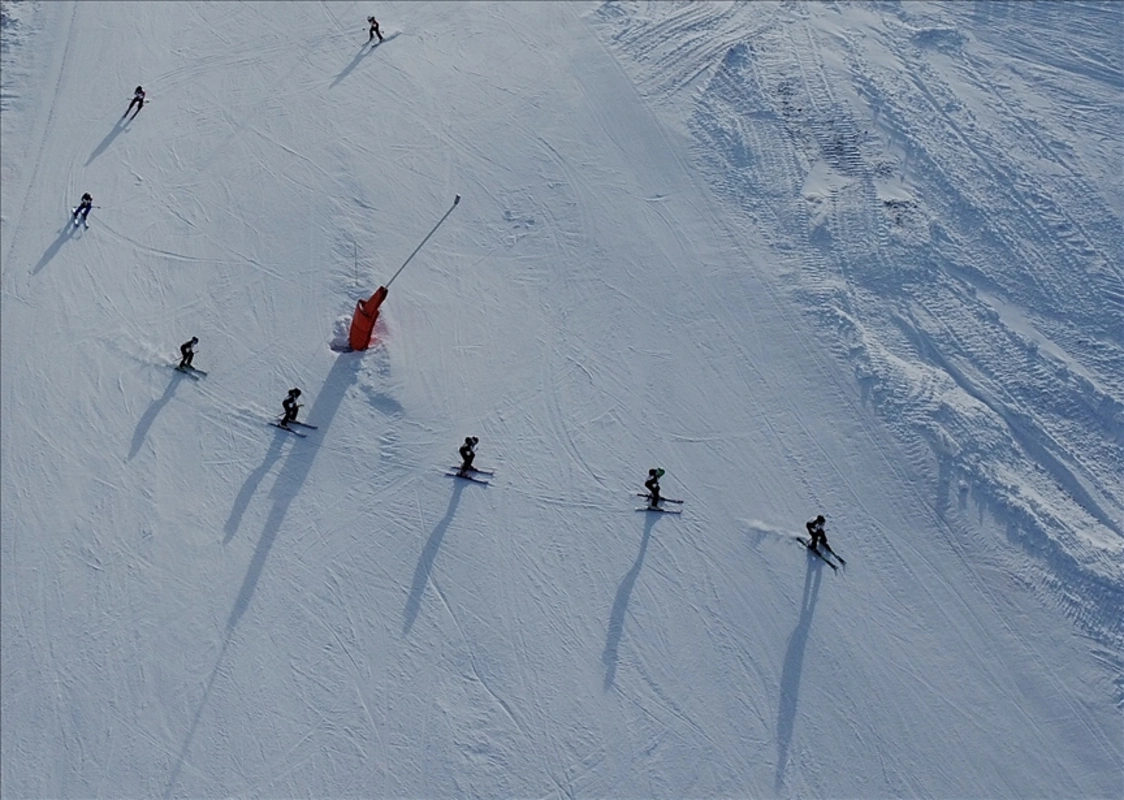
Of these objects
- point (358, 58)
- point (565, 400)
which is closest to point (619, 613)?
point (565, 400)

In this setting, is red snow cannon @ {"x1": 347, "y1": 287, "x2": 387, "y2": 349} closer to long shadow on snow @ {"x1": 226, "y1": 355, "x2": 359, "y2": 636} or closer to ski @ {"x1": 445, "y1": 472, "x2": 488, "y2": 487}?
long shadow on snow @ {"x1": 226, "y1": 355, "x2": 359, "y2": 636}

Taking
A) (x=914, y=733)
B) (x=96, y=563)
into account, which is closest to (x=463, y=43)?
(x=96, y=563)

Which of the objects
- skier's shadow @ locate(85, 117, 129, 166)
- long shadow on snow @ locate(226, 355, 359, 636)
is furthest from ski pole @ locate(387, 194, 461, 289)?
skier's shadow @ locate(85, 117, 129, 166)

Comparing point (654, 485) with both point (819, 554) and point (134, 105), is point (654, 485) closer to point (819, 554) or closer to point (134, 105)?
point (819, 554)

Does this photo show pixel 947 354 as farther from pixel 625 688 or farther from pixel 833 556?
pixel 625 688

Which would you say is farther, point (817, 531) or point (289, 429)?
point (289, 429)

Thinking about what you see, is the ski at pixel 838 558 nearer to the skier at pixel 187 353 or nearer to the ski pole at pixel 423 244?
the ski pole at pixel 423 244
